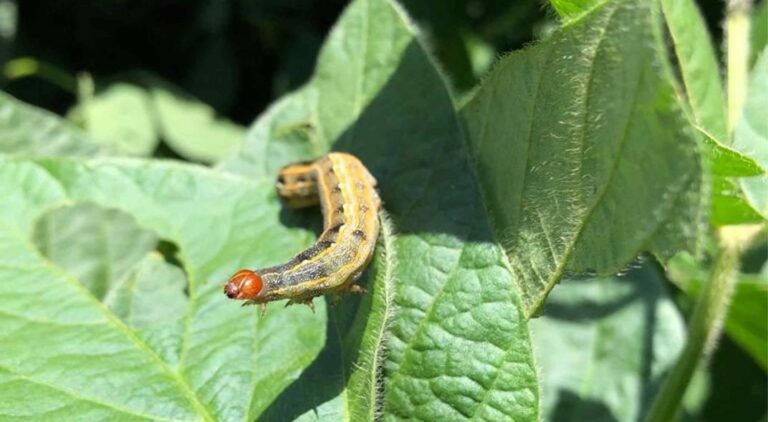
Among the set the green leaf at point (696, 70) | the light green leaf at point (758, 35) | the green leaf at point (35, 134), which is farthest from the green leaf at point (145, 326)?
the light green leaf at point (758, 35)

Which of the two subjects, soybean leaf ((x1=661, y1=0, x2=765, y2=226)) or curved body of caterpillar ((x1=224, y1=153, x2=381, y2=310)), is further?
soybean leaf ((x1=661, y1=0, x2=765, y2=226))

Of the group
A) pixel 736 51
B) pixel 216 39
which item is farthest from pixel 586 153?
pixel 216 39

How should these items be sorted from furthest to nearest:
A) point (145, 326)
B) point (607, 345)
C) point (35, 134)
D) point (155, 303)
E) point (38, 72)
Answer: point (38, 72), point (35, 134), point (607, 345), point (155, 303), point (145, 326)

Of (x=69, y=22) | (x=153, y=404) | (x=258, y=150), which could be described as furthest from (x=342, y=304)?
(x=69, y=22)

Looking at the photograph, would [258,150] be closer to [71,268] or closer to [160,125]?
[71,268]

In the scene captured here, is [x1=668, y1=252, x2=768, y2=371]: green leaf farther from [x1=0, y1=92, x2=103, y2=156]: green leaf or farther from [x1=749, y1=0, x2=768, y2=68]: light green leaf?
[x1=0, y1=92, x2=103, y2=156]: green leaf

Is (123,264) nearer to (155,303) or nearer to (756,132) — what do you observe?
(155,303)

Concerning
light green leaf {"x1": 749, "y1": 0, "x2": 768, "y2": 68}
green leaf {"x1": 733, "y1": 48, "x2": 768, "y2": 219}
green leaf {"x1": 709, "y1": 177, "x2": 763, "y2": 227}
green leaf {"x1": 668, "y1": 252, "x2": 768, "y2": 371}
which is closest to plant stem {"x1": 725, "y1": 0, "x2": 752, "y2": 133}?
light green leaf {"x1": 749, "y1": 0, "x2": 768, "y2": 68}
